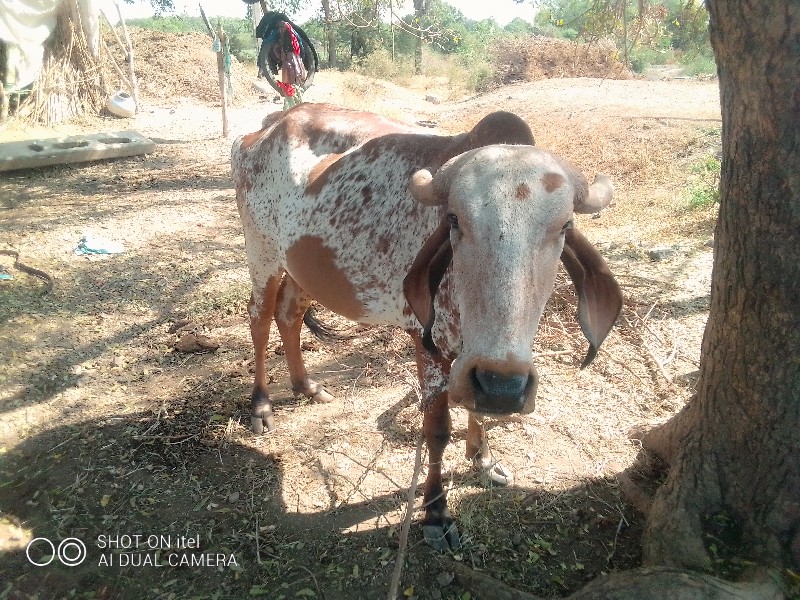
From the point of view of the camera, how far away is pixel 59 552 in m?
3.01

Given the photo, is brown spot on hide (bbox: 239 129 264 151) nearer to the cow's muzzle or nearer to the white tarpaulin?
the cow's muzzle

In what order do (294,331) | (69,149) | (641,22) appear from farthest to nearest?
(69,149), (641,22), (294,331)

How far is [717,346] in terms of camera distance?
249 centimetres

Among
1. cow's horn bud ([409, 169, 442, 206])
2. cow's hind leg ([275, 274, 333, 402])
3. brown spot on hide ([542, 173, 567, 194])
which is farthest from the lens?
cow's hind leg ([275, 274, 333, 402])

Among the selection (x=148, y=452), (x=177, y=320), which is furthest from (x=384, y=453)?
(x=177, y=320)

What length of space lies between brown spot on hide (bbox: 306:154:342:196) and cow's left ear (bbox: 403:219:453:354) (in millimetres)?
1225

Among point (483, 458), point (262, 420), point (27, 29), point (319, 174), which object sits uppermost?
point (27, 29)

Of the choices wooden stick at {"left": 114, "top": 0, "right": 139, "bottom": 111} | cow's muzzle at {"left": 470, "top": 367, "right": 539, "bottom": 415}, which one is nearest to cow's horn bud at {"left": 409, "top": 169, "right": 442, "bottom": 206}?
cow's muzzle at {"left": 470, "top": 367, "right": 539, "bottom": 415}

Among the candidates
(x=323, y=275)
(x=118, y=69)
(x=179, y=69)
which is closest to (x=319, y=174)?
(x=323, y=275)

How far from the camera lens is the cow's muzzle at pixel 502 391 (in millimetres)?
1862

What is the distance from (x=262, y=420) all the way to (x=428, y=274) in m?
2.16

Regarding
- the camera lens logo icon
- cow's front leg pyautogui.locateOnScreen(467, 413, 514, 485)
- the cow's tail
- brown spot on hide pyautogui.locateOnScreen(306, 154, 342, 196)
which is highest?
brown spot on hide pyautogui.locateOnScreen(306, 154, 342, 196)

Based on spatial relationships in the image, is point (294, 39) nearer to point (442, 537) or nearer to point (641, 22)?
point (641, 22)

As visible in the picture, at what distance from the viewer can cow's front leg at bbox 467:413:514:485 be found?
3.38 meters
